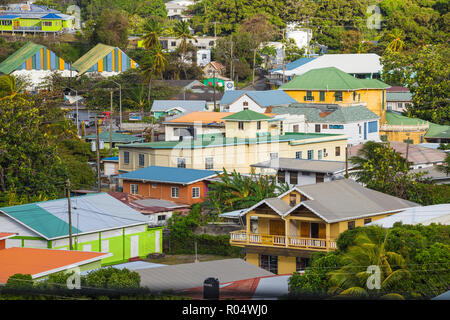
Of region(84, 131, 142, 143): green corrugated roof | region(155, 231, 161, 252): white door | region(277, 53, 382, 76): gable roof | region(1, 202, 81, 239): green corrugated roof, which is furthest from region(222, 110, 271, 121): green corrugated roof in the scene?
region(277, 53, 382, 76): gable roof

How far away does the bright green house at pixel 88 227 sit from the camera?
3152 cm

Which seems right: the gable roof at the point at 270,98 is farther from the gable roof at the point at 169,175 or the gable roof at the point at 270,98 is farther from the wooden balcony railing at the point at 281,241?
the wooden balcony railing at the point at 281,241

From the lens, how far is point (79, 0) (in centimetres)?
14488

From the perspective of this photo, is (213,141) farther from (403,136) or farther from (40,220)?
(403,136)

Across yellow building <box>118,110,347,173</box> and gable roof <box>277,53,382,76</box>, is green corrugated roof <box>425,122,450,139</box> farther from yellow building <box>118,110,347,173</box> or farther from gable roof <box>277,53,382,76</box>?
gable roof <box>277,53,382,76</box>

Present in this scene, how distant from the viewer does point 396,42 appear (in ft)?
311

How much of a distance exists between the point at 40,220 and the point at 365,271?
16313mm

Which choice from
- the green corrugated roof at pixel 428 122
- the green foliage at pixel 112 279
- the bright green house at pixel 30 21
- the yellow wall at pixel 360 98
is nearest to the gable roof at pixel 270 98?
the yellow wall at pixel 360 98

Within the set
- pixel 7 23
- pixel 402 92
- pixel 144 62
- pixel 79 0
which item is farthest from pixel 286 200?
pixel 79 0

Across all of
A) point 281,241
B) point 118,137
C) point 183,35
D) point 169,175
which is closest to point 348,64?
point 183,35

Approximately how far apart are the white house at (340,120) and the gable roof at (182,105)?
1046cm

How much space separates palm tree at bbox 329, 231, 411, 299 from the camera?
1882 cm

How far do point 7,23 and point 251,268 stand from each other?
309ft
